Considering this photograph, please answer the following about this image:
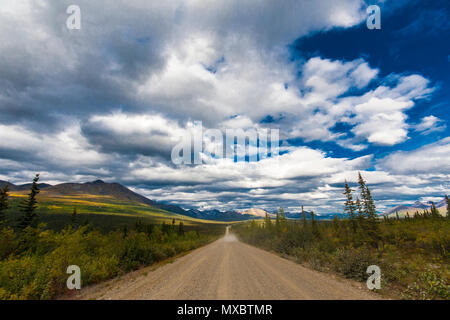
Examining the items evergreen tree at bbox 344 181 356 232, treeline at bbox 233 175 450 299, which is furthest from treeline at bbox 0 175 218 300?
evergreen tree at bbox 344 181 356 232

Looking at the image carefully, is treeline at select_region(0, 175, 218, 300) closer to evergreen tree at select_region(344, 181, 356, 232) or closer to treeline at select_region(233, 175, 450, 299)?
treeline at select_region(233, 175, 450, 299)

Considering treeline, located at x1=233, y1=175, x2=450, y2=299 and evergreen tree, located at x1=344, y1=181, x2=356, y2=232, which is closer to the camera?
treeline, located at x1=233, y1=175, x2=450, y2=299

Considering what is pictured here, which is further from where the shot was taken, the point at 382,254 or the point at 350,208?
the point at 350,208

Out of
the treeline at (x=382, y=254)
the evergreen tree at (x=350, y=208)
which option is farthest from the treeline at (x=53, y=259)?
the evergreen tree at (x=350, y=208)

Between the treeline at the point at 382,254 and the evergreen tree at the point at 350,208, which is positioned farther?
the evergreen tree at the point at 350,208

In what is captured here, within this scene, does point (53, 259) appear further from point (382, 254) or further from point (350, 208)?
point (350, 208)

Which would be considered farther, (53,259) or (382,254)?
(382,254)

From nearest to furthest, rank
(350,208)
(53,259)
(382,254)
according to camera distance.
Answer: (53,259) → (382,254) → (350,208)

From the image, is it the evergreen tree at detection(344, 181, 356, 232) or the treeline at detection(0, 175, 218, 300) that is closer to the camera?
the treeline at detection(0, 175, 218, 300)

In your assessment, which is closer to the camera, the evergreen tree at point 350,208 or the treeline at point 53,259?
the treeline at point 53,259

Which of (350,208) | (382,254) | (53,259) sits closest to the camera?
(53,259)

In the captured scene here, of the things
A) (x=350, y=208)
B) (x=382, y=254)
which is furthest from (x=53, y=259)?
(x=350, y=208)

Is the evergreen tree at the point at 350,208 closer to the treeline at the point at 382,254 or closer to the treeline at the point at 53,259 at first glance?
the treeline at the point at 382,254
